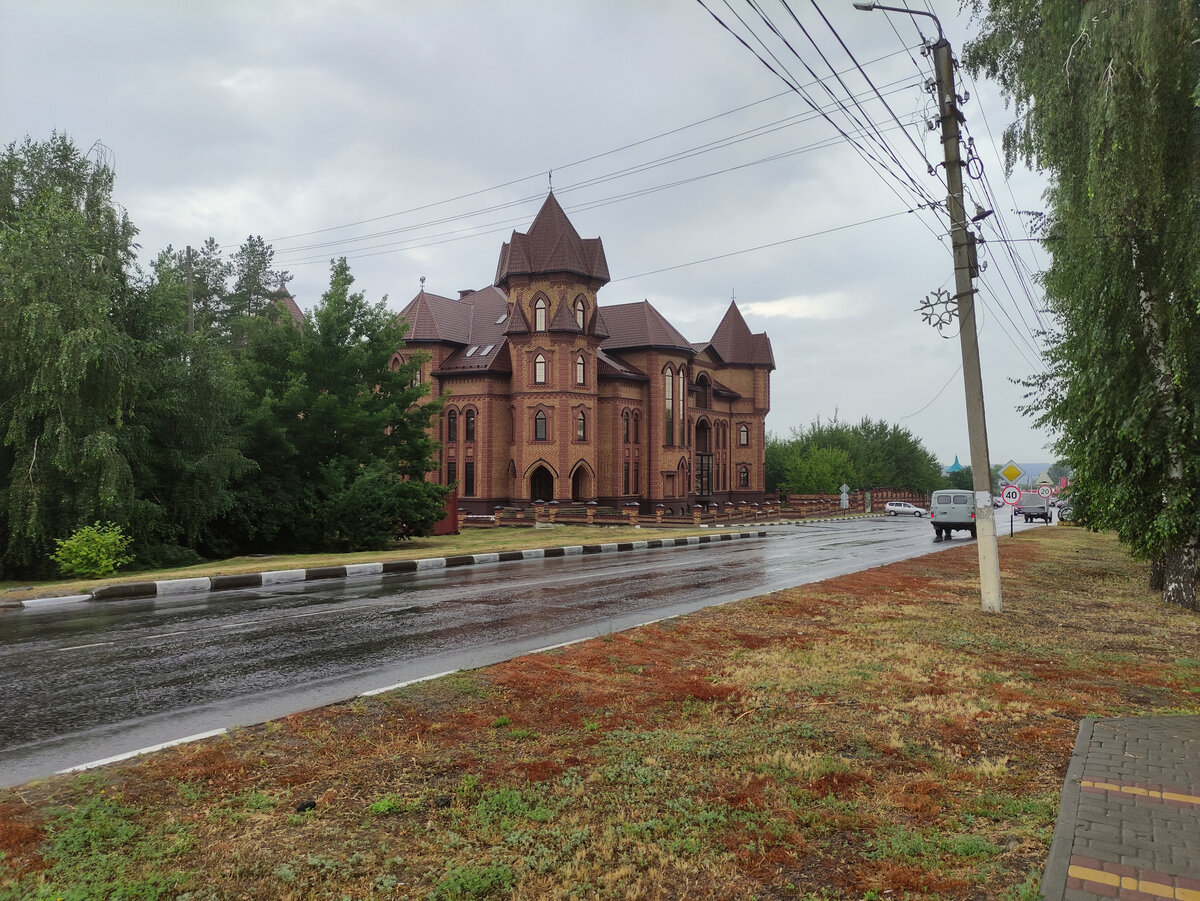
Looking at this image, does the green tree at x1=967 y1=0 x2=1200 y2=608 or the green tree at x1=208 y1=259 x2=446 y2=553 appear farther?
the green tree at x1=208 y1=259 x2=446 y2=553

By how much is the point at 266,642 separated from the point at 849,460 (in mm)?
75296

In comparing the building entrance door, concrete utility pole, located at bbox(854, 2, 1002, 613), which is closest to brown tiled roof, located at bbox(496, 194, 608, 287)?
the building entrance door

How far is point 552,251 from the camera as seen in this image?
1766 inches

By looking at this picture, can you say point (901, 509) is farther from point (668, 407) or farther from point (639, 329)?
point (639, 329)

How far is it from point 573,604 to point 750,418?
52405 mm

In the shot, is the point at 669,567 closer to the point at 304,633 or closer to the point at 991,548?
the point at 991,548

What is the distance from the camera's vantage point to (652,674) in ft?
22.6

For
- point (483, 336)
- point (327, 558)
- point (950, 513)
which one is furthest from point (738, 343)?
point (327, 558)

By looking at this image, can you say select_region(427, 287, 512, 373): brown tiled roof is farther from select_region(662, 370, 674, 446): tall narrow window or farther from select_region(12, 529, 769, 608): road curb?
select_region(12, 529, 769, 608): road curb

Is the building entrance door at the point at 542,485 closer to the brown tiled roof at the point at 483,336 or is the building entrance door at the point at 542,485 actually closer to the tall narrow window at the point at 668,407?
the brown tiled roof at the point at 483,336

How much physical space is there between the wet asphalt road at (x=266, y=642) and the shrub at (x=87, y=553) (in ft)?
16.9

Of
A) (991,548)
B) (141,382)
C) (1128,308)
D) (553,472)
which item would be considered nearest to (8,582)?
(141,382)

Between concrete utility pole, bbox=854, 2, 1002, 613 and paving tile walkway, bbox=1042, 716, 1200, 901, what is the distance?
604cm

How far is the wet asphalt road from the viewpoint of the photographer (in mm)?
5555
